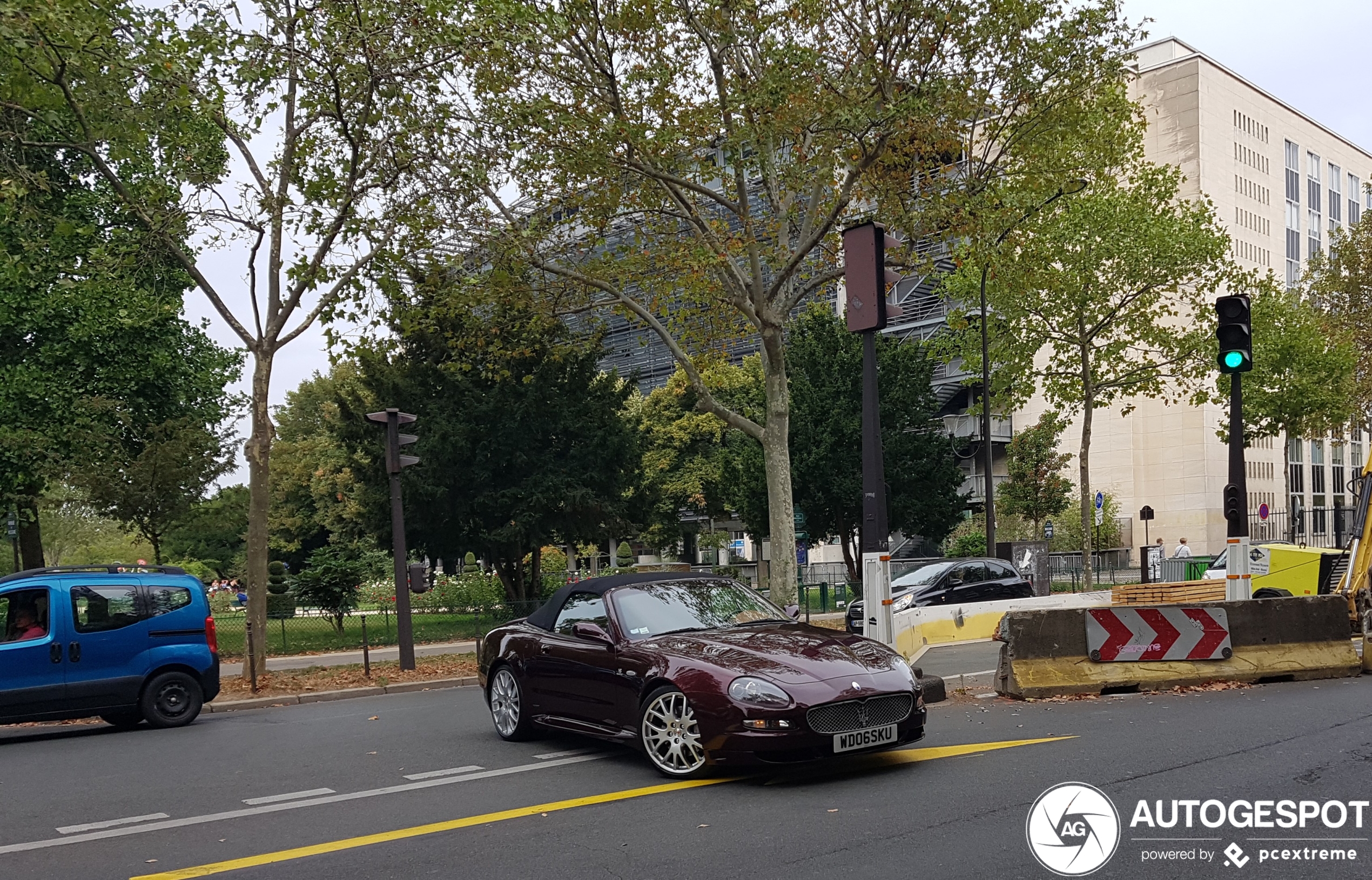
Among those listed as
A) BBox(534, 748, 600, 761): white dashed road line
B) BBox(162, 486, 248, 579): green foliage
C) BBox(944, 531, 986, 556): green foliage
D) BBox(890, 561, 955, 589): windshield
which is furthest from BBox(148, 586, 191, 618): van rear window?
BBox(944, 531, 986, 556): green foliage

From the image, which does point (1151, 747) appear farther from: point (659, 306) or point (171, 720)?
point (659, 306)

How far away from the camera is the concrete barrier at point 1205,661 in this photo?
11727mm

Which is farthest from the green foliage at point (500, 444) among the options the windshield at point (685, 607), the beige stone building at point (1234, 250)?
the beige stone building at point (1234, 250)

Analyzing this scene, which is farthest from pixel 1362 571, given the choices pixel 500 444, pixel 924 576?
pixel 500 444

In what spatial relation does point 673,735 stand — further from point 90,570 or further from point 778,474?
point 778,474

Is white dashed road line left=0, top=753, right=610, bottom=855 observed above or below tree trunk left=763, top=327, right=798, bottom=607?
below

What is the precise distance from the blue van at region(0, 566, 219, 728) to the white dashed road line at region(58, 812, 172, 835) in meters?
5.70

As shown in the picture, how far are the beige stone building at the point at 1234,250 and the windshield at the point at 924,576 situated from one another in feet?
152

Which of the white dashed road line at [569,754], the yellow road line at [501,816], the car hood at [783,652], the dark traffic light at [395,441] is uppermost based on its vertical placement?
the dark traffic light at [395,441]

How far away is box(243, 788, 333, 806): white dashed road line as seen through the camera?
26.3ft

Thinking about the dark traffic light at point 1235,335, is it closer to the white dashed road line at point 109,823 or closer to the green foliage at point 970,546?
the white dashed road line at point 109,823

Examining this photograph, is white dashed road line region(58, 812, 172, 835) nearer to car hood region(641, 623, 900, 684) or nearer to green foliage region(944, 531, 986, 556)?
car hood region(641, 623, 900, 684)

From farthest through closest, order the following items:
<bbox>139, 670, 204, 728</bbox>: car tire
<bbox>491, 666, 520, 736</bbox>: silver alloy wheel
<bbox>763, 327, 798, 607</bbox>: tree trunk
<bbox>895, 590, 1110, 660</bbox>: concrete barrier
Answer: <bbox>763, 327, 798, 607</bbox>: tree trunk
<bbox>895, 590, 1110, 660</bbox>: concrete barrier
<bbox>139, 670, 204, 728</bbox>: car tire
<bbox>491, 666, 520, 736</bbox>: silver alloy wheel

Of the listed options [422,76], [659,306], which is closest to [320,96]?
[422,76]
